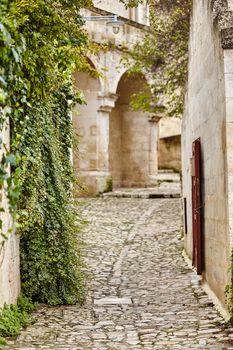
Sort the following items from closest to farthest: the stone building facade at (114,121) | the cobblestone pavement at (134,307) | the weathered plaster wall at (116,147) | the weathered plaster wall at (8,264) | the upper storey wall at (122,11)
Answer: the cobblestone pavement at (134,307) → the weathered plaster wall at (8,264) → the stone building facade at (114,121) → the upper storey wall at (122,11) → the weathered plaster wall at (116,147)

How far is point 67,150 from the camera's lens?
9844 mm

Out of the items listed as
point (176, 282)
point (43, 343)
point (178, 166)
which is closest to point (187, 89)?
point (176, 282)

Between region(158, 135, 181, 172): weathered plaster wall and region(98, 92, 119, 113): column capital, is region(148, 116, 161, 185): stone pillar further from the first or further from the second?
region(158, 135, 181, 172): weathered plaster wall

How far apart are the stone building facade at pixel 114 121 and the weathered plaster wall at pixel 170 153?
666 centimetres

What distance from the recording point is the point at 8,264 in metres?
7.29

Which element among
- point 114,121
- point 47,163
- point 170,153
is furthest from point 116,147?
point 47,163

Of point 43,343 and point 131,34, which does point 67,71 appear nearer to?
point 43,343

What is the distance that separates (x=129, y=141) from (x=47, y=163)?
16.4 metres

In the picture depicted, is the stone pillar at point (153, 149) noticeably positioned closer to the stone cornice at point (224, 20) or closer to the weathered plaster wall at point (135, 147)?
the weathered plaster wall at point (135, 147)

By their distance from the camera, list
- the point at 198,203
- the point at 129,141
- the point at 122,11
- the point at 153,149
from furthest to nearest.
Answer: the point at 129,141 → the point at 153,149 → the point at 122,11 → the point at 198,203

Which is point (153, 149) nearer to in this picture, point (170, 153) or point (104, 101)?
point (104, 101)

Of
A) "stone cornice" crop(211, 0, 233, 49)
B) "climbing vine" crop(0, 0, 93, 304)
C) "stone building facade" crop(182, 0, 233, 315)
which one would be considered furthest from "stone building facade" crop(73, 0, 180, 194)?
"stone cornice" crop(211, 0, 233, 49)

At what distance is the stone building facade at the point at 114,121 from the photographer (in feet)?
71.1

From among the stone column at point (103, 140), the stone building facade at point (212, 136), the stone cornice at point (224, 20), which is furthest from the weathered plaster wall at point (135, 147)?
the stone cornice at point (224, 20)
